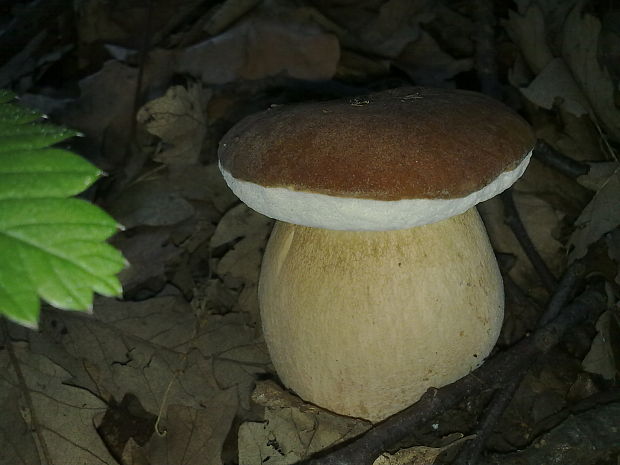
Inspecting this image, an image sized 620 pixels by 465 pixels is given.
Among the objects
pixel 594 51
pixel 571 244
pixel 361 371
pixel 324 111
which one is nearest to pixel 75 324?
pixel 361 371

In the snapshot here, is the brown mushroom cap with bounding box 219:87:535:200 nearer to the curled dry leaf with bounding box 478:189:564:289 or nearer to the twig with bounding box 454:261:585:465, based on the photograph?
the twig with bounding box 454:261:585:465

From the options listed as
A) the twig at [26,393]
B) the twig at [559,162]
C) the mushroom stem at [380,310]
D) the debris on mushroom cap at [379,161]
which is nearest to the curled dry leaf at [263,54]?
the twig at [559,162]

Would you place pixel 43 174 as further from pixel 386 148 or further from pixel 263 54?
pixel 263 54

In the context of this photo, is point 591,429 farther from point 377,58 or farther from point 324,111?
point 377,58

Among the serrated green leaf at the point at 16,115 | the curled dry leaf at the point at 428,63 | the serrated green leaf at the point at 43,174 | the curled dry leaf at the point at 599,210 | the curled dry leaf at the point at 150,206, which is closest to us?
the serrated green leaf at the point at 43,174

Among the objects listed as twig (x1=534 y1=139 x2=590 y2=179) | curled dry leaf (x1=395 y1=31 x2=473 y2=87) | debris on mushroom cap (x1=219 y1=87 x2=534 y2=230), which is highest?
debris on mushroom cap (x1=219 y1=87 x2=534 y2=230)

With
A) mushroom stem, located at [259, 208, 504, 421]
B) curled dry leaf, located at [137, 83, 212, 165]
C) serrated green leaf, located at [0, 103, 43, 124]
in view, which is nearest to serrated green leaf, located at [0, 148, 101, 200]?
serrated green leaf, located at [0, 103, 43, 124]

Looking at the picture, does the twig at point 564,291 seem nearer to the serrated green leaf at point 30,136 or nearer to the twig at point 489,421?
the twig at point 489,421

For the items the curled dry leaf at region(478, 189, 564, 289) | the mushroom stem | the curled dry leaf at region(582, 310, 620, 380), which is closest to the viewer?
A: the mushroom stem
